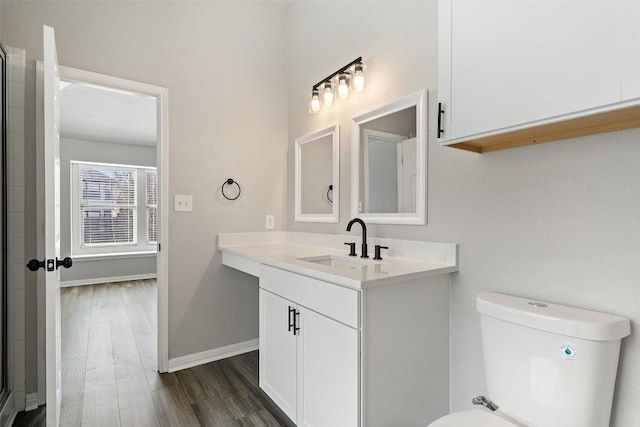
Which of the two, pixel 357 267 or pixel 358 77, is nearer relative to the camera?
pixel 357 267

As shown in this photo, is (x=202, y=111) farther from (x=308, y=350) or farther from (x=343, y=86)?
(x=308, y=350)

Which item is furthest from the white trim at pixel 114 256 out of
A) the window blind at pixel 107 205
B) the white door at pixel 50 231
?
the white door at pixel 50 231

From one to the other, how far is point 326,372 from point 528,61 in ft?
4.53

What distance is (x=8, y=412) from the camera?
68.4 inches

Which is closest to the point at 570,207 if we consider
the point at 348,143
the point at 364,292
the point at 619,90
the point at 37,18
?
the point at 619,90

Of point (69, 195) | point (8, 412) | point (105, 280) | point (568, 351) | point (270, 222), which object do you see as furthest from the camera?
point (105, 280)

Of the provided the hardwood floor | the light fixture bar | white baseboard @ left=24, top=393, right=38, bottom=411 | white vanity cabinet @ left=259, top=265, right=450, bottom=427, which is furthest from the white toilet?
white baseboard @ left=24, top=393, right=38, bottom=411

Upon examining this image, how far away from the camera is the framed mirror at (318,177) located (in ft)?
7.44

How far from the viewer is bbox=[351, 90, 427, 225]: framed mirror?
1705mm

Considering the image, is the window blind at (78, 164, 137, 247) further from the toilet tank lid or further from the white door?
the toilet tank lid

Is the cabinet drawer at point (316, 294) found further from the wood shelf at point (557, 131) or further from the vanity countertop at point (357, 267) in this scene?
the wood shelf at point (557, 131)

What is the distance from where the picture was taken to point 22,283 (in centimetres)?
186

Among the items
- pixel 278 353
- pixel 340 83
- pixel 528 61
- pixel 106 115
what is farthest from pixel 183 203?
pixel 106 115

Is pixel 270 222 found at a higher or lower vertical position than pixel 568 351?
higher
